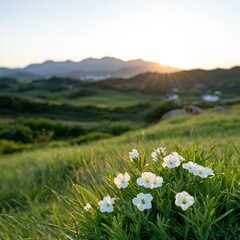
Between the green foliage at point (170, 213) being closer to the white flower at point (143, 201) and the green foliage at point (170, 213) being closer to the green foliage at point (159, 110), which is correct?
the white flower at point (143, 201)

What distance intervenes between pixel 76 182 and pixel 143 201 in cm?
426

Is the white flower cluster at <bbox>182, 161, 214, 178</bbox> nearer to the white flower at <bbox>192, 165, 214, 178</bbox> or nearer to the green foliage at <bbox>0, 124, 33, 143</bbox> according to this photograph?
the white flower at <bbox>192, 165, 214, 178</bbox>

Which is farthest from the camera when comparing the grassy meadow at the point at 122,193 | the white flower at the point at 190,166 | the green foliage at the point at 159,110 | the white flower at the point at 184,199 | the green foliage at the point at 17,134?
the green foliage at the point at 159,110

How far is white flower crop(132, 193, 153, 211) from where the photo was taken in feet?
6.86

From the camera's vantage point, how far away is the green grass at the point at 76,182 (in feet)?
7.70

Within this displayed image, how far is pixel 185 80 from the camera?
349 ft

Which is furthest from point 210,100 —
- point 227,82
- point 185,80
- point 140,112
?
point 185,80

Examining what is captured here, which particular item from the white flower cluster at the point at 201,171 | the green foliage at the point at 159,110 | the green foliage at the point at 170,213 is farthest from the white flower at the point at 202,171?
the green foliage at the point at 159,110

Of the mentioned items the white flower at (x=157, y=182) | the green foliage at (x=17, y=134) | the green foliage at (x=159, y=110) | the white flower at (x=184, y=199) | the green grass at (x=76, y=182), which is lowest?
the green foliage at (x=159, y=110)

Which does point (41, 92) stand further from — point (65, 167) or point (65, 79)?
point (65, 167)

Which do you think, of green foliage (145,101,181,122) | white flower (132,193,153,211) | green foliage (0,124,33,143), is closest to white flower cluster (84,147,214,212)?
Answer: white flower (132,193,153,211)

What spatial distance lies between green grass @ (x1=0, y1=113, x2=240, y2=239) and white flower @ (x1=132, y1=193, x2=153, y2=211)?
0.37 ft

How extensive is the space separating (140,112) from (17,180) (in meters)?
42.6

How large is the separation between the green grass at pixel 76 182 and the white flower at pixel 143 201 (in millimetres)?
112
